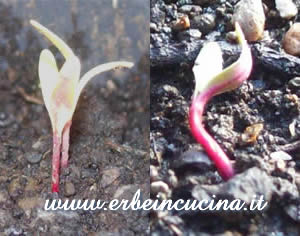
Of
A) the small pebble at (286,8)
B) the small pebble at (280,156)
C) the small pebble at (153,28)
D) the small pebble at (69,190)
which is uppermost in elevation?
the small pebble at (286,8)

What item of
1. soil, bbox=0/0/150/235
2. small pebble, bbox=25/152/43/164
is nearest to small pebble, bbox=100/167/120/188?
soil, bbox=0/0/150/235

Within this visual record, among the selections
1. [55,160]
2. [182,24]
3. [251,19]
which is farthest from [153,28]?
[55,160]

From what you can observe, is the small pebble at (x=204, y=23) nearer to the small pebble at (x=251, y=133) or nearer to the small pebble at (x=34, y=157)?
the small pebble at (x=251, y=133)

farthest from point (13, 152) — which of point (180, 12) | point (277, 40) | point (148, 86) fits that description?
point (277, 40)

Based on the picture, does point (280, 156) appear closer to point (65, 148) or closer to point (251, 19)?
point (251, 19)

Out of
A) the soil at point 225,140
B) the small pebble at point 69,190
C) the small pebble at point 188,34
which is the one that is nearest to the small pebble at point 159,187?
the soil at point 225,140

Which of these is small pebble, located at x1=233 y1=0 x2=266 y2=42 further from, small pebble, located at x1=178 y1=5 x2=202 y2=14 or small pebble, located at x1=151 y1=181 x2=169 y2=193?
small pebble, located at x1=151 y1=181 x2=169 y2=193
